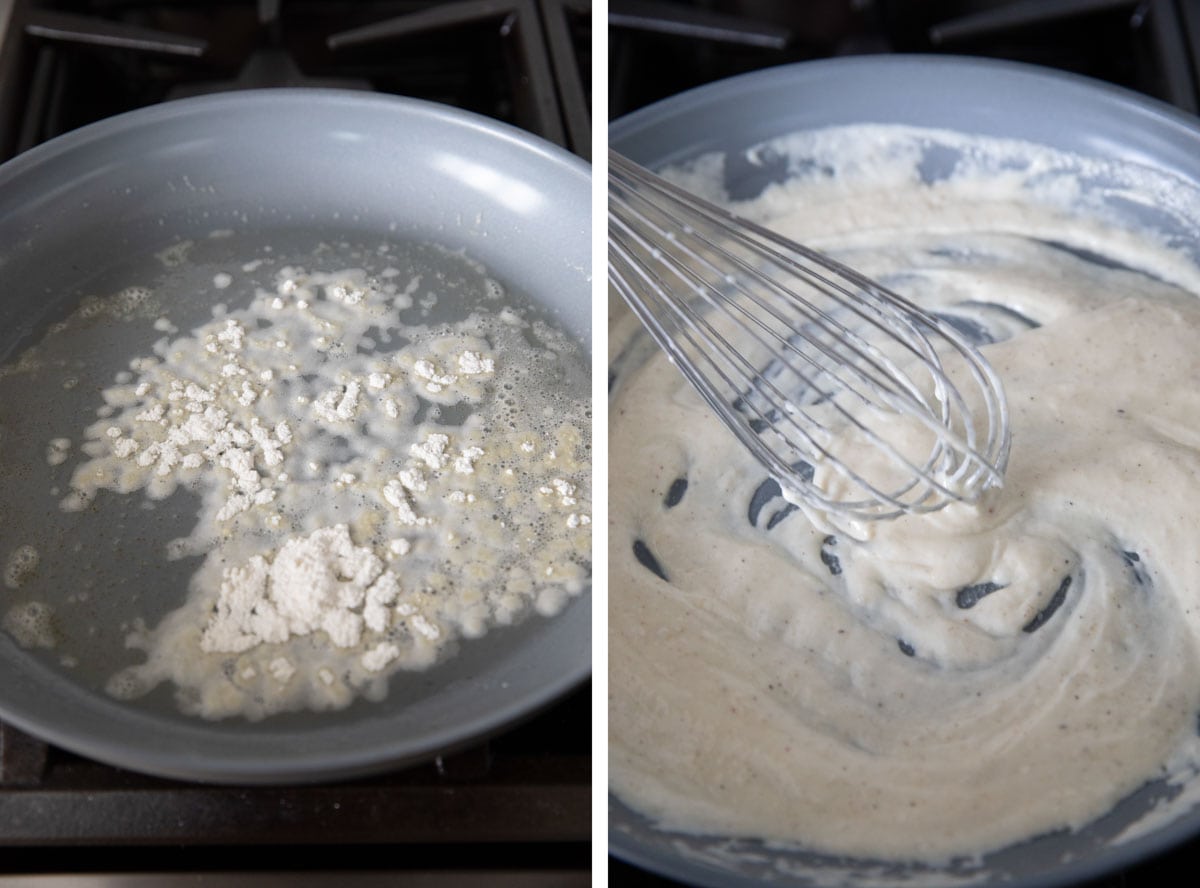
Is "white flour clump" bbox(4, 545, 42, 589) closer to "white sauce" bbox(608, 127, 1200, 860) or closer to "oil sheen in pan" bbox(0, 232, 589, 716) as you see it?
"oil sheen in pan" bbox(0, 232, 589, 716)

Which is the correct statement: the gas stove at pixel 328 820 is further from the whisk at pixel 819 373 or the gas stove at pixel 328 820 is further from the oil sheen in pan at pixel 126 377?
the whisk at pixel 819 373

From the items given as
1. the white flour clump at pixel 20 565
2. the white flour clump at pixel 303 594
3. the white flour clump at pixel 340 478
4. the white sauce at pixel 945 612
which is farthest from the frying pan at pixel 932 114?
the white flour clump at pixel 20 565

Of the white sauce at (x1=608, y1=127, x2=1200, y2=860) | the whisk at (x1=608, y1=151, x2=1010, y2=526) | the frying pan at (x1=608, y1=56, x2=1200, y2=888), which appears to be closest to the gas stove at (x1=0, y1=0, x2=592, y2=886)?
the white sauce at (x1=608, y1=127, x2=1200, y2=860)

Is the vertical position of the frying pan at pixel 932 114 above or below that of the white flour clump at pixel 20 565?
above

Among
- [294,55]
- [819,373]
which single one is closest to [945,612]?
[819,373]

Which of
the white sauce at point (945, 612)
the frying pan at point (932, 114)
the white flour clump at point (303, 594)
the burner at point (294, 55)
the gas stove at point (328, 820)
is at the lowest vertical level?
the gas stove at point (328, 820)

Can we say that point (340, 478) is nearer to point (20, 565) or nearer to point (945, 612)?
point (20, 565)

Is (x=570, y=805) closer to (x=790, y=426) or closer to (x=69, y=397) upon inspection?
(x=790, y=426)
